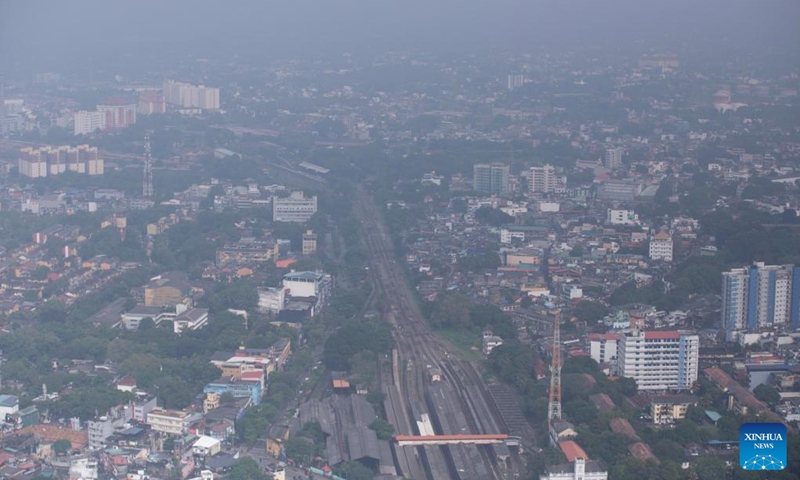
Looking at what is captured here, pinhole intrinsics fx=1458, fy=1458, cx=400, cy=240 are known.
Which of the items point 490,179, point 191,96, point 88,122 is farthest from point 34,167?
point 191,96

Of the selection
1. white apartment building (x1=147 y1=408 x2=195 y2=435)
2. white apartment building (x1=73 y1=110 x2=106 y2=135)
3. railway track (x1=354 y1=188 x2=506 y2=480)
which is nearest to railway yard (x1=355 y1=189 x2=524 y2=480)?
railway track (x1=354 y1=188 x2=506 y2=480)

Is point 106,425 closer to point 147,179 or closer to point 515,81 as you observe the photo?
point 147,179

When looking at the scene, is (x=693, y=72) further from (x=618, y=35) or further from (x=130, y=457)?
(x=130, y=457)

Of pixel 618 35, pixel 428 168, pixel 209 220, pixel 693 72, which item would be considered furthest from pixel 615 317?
pixel 618 35

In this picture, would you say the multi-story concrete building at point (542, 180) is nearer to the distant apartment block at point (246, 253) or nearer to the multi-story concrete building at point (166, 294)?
the distant apartment block at point (246, 253)

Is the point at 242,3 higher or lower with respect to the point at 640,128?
higher

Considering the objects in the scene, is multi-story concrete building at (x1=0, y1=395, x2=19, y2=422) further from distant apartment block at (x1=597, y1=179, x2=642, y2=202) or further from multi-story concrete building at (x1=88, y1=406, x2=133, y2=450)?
distant apartment block at (x1=597, y1=179, x2=642, y2=202)
